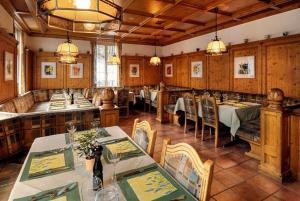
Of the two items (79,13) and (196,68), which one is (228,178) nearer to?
(79,13)

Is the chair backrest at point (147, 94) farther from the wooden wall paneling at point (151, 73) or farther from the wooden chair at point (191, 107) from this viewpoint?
the wooden chair at point (191, 107)

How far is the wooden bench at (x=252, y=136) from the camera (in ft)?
10.5

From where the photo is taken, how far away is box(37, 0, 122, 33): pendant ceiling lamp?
1.15 m

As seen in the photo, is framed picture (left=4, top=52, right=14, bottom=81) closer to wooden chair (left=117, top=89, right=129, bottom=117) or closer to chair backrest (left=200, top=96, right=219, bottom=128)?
wooden chair (left=117, top=89, right=129, bottom=117)

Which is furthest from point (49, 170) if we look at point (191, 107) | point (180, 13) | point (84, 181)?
point (180, 13)

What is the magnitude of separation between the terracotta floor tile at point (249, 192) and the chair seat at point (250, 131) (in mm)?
988

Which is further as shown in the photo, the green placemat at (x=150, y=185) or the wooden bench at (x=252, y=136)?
the wooden bench at (x=252, y=136)

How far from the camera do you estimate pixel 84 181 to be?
1.18 metres

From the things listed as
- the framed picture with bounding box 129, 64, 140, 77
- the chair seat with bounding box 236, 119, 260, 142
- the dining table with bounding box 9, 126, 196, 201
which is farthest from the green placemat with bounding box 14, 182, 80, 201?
the framed picture with bounding box 129, 64, 140, 77

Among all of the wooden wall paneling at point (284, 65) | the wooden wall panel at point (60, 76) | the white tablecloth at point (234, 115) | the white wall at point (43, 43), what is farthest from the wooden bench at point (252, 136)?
the white wall at point (43, 43)

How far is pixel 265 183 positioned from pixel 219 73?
4.60 meters

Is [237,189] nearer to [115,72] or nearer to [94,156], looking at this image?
[94,156]

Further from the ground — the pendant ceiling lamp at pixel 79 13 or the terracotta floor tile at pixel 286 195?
the pendant ceiling lamp at pixel 79 13

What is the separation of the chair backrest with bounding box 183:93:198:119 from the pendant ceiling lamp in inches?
115
